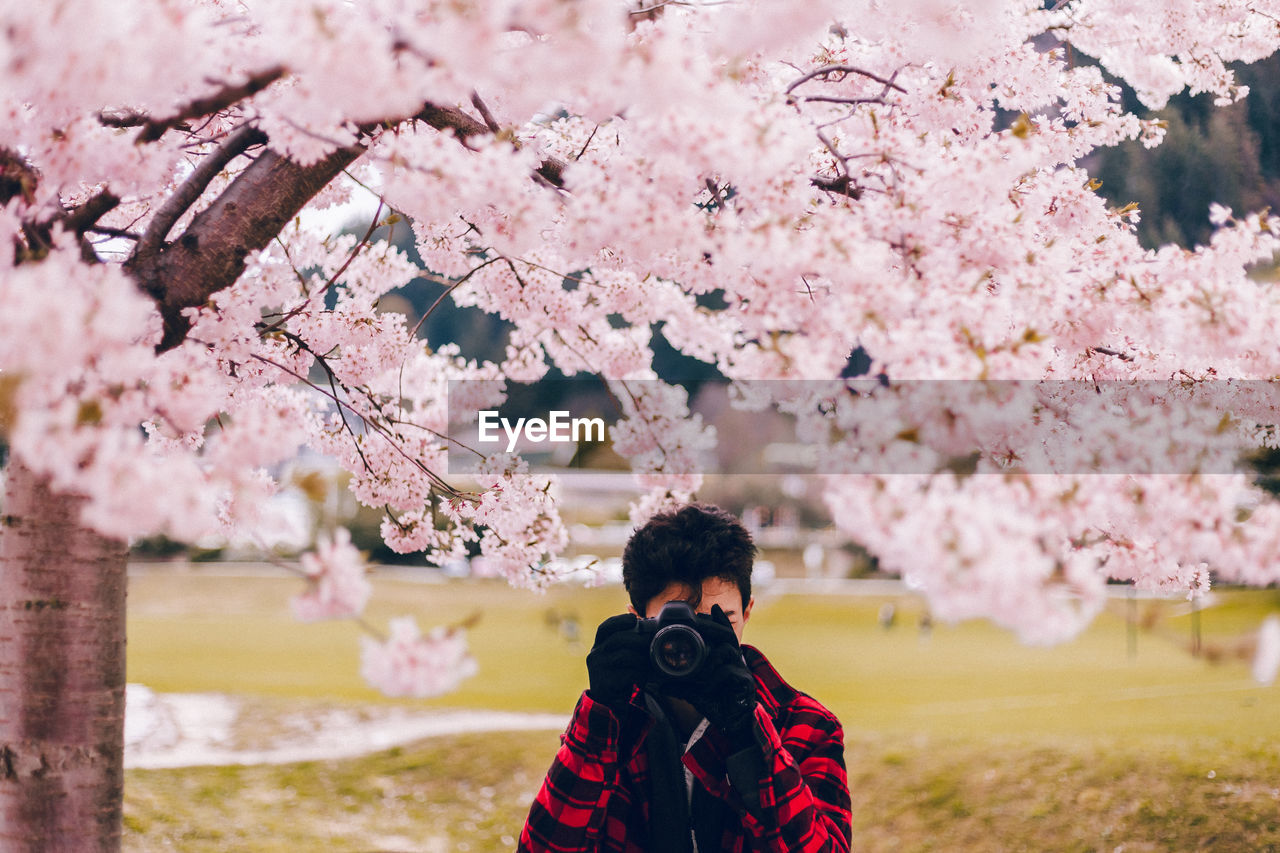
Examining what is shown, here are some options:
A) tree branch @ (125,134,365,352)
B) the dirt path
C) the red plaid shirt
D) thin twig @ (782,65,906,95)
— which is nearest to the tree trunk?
tree branch @ (125,134,365,352)

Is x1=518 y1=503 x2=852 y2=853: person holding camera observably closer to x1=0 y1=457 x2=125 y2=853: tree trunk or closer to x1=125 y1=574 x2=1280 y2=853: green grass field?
x1=125 y1=574 x2=1280 y2=853: green grass field

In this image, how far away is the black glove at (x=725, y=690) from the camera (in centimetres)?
175

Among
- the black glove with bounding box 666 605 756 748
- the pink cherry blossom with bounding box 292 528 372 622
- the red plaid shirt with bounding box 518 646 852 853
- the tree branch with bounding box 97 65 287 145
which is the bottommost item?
the red plaid shirt with bounding box 518 646 852 853

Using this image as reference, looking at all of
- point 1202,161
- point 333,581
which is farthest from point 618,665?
point 1202,161

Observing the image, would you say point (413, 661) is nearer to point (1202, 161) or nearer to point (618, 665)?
point (618, 665)

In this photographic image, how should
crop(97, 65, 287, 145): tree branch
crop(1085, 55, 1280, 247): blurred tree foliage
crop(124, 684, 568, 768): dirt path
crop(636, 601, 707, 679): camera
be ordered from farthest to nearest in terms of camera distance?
crop(124, 684, 568, 768): dirt path → crop(1085, 55, 1280, 247): blurred tree foliage → crop(636, 601, 707, 679): camera → crop(97, 65, 287, 145): tree branch

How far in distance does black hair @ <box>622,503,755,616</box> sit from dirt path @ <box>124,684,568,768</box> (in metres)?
8.66

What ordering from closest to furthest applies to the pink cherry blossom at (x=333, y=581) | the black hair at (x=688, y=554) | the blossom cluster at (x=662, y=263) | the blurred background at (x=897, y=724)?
the blossom cluster at (x=662, y=263) → the pink cherry blossom at (x=333, y=581) → the black hair at (x=688, y=554) → the blurred background at (x=897, y=724)

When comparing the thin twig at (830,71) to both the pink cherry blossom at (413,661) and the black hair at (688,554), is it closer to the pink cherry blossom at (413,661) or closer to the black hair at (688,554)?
the black hair at (688,554)

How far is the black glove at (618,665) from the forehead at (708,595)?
0.19 m

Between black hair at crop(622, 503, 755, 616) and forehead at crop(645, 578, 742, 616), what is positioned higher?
black hair at crop(622, 503, 755, 616)

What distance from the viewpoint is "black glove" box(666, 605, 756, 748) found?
5.73ft

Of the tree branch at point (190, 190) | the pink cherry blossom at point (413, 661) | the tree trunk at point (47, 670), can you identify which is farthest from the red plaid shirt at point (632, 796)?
the tree branch at point (190, 190)

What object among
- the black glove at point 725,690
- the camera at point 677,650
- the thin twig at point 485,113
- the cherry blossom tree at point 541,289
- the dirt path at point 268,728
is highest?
the thin twig at point 485,113
